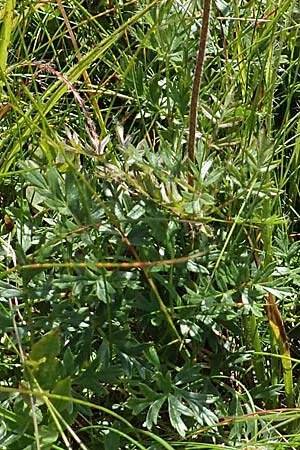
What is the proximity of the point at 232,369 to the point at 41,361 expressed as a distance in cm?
36

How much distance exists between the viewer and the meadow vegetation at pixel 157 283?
4.05 ft

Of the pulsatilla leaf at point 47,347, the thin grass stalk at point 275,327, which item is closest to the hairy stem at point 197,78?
the thin grass stalk at point 275,327

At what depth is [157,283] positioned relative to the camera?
132cm

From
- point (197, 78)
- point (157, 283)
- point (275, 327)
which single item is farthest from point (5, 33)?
point (275, 327)

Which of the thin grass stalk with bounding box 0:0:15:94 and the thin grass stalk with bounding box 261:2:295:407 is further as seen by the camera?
the thin grass stalk with bounding box 0:0:15:94

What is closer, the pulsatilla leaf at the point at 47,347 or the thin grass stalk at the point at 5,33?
the pulsatilla leaf at the point at 47,347

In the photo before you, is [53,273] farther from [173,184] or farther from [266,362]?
[266,362]

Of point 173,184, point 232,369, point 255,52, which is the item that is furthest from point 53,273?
point 255,52

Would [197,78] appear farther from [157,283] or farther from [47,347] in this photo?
[47,347]

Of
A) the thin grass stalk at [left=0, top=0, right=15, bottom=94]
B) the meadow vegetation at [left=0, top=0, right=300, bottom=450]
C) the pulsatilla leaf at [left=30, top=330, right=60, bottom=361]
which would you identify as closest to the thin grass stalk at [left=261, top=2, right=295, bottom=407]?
the meadow vegetation at [left=0, top=0, right=300, bottom=450]

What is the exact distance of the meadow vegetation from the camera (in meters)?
1.23

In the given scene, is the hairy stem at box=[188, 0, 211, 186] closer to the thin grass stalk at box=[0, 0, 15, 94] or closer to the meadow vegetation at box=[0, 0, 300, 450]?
the meadow vegetation at box=[0, 0, 300, 450]

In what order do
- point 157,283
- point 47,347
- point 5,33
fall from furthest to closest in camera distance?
point 5,33, point 157,283, point 47,347

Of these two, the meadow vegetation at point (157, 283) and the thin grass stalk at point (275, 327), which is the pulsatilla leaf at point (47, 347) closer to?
the meadow vegetation at point (157, 283)
